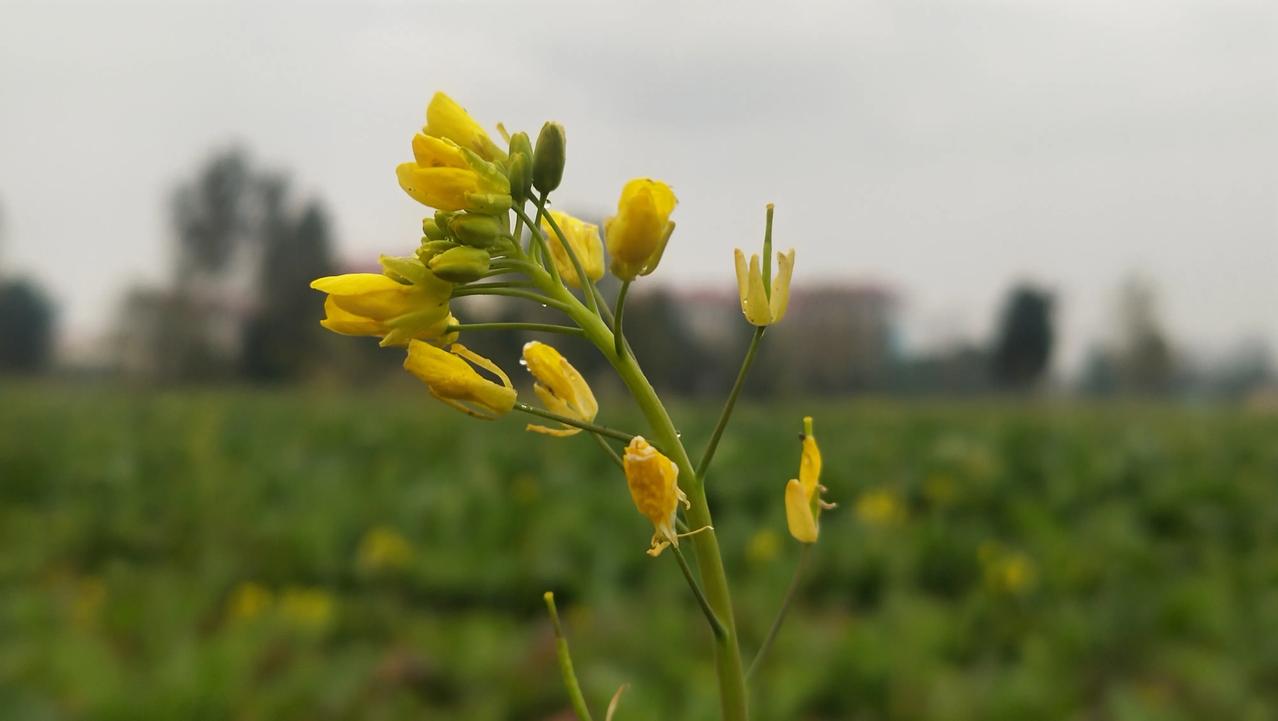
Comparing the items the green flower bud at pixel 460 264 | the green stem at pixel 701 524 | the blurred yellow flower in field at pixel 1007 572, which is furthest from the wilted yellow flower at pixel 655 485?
the blurred yellow flower in field at pixel 1007 572

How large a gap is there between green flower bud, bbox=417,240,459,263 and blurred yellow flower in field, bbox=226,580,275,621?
4285mm

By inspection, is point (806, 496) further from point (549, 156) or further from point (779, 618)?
point (549, 156)

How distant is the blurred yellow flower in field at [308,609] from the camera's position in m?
4.58

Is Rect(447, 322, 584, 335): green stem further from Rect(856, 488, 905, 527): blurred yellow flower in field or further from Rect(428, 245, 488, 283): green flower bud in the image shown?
Rect(856, 488, 905, 527): blurred yellow flower in field

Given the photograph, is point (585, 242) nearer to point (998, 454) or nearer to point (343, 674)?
point (343, 674)

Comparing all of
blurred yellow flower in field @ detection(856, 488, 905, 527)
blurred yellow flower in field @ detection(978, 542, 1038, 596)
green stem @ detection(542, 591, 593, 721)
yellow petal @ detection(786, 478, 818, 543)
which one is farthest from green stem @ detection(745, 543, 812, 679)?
blurred yellow flower in field @ detection(856, 488, 905, 527)

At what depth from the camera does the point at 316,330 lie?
19.5 metres

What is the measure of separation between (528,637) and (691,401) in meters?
11.8

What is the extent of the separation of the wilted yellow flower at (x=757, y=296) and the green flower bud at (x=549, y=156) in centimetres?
21

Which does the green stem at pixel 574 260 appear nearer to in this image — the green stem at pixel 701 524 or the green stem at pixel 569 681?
the green stem at pixel 701 524

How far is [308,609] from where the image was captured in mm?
4852

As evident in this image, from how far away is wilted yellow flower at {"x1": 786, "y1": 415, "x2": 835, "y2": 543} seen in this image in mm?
876

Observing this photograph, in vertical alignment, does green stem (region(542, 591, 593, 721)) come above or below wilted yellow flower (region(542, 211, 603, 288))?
below

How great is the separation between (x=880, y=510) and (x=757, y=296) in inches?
227
